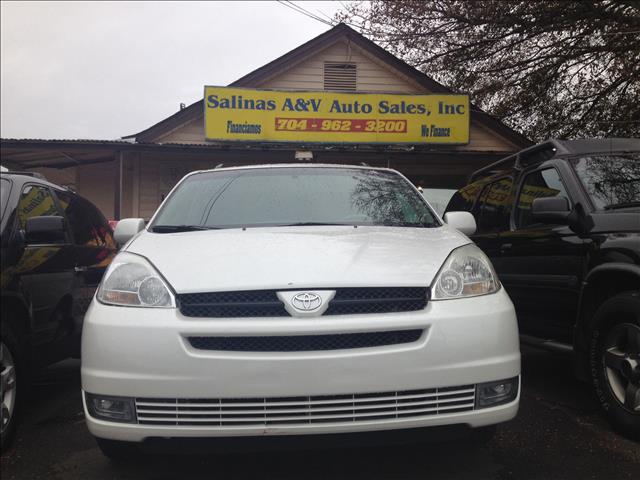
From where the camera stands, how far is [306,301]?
8.61ft

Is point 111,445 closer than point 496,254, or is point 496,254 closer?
point 111,445

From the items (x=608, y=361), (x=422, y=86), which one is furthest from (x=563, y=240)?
(x=422, y=86)

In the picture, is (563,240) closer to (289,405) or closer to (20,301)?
(289,405)

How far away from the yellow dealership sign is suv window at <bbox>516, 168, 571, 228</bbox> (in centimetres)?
870

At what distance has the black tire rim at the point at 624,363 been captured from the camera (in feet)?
10.9

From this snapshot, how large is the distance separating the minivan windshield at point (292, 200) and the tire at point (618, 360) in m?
1.17

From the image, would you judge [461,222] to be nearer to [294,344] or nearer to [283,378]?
Answer: [294,344]

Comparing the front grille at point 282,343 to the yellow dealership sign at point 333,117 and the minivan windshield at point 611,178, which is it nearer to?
the minivan windshield at point 611,178

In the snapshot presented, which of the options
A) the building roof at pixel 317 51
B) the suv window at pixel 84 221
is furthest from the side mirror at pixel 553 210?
the building roof at pixel 317 51

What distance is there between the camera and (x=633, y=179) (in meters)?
4.12

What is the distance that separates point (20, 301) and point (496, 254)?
12.6 ft

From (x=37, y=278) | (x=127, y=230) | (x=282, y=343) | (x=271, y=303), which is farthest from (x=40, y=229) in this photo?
(x=282, y=343)

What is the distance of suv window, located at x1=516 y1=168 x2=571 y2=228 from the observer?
459 cm

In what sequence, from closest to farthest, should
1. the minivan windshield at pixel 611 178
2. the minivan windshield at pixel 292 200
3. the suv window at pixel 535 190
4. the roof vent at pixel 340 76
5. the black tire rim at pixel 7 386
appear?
1. the black tire rim at pixel 7 386
2. the minivan windshield at pixel 292 200
3. the minivan windshield at pixel 611 178
4. the suv window at pixel 535 190
5. the roof vent at pixel 340 76
